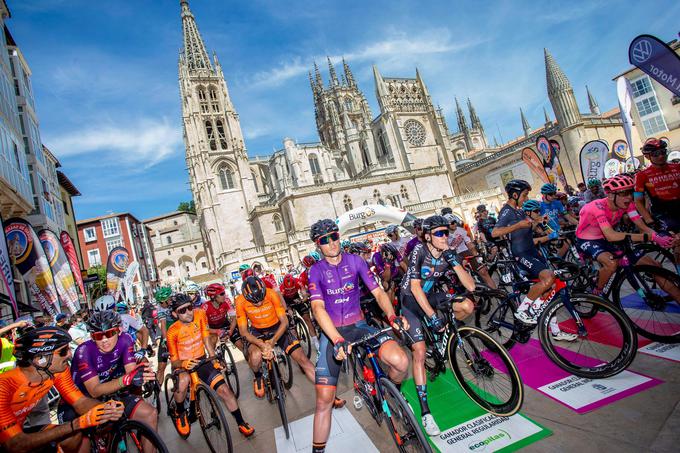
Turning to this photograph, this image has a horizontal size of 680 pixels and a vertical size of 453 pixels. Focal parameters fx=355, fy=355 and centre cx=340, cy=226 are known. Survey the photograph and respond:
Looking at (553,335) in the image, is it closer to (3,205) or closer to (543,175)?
(543,175)

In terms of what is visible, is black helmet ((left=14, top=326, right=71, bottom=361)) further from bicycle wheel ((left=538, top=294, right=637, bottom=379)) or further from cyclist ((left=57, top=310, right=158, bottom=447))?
bicycle wheel ((left=538, top=294, right=637, bottom=379))

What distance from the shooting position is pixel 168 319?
725cm

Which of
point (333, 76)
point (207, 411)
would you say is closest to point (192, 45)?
point (333, 76)

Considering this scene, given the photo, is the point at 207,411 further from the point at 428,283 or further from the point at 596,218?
the point at 596,218

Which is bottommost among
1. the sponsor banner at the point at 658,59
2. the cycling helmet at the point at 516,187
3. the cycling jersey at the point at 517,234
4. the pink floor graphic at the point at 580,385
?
the pink floor graphic at the point at 580,385

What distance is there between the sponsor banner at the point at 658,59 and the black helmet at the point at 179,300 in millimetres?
8745

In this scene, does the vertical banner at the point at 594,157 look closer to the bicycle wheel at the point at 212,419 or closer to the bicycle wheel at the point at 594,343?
the bicycle wheel at the point at 594,343

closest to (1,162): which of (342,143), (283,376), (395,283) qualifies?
(283,376)

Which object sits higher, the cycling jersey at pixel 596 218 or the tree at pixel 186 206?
the tree at pixel 186 206

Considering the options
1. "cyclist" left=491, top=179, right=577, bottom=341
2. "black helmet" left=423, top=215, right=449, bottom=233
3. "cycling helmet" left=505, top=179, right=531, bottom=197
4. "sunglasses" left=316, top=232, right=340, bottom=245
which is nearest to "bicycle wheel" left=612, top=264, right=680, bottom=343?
"cyclist" left=491, top=179, right=577, bottom=341

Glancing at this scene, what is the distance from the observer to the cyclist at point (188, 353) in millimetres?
4699

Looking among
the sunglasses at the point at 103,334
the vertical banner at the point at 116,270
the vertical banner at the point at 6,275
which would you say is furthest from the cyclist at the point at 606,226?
the vertical banner at the point at 116,270

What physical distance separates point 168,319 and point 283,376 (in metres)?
2.74

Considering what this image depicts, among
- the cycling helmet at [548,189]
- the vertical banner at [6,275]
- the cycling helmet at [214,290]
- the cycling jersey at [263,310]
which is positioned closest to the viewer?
the cycling jersey at [263,310]
